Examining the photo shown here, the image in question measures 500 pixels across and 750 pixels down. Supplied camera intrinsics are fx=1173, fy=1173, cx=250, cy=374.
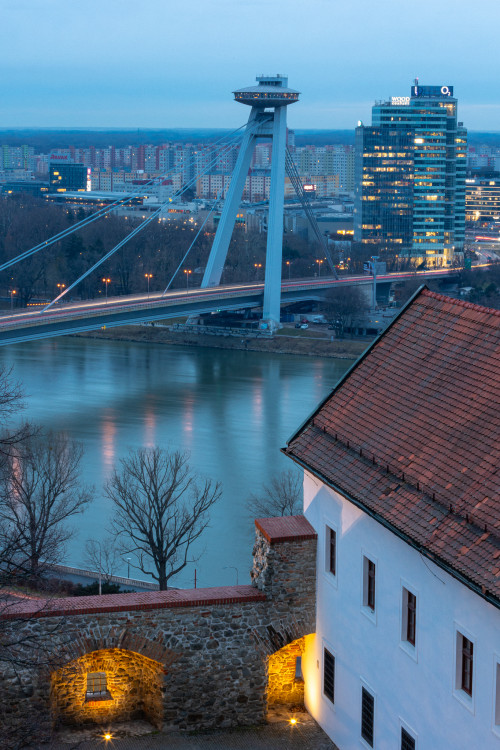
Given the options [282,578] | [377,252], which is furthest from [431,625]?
[377,252]

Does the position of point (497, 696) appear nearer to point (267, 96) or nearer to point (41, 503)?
point (41, 503)

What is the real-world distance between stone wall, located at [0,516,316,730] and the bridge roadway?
48.2 ft

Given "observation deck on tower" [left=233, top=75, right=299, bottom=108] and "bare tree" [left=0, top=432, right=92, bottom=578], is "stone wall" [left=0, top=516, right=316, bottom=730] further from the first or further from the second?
"observation deck on tower" [left=233, top=75, right=299, bottom=108]

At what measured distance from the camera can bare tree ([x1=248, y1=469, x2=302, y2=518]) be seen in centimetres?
1102

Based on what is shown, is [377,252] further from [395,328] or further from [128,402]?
[395,328]

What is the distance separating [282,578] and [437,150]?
41.2m

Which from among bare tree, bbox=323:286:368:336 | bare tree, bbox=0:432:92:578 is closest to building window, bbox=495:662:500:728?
bare tree, bbox=0:432:92:578

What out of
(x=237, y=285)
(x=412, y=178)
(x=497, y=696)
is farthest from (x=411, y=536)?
(x=412, y=178)

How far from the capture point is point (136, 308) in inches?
904

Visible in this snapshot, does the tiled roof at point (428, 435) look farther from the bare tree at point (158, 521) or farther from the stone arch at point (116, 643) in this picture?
the bare tree at point (158, 521)

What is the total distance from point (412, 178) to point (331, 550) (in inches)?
1618

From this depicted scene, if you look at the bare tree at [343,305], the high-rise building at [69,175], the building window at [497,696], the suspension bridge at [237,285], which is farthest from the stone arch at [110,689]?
the high-rise building at [69,175]

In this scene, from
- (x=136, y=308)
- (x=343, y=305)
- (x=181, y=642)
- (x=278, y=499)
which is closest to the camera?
(x=181, y=642)

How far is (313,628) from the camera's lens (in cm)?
566
